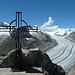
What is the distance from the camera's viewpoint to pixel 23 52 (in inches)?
1080

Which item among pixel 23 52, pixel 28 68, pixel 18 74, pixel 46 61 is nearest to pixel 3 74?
pixel 18 74

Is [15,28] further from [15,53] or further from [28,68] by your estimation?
[28,68]

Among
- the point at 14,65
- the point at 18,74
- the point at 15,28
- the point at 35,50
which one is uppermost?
the point at 15,28

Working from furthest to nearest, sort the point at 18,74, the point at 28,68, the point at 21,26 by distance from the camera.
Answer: the point at 21,26, the point at 28,68, the point at 18,74

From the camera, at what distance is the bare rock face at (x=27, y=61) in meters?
26.1

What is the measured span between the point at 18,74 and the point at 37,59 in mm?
6290

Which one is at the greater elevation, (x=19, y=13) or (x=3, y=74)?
(x=19, y=13)

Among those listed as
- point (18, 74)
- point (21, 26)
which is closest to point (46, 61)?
point (21, 26)

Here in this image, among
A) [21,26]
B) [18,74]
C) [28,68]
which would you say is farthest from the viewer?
[21,26]

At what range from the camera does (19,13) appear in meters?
26.5

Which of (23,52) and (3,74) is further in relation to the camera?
(23,52)

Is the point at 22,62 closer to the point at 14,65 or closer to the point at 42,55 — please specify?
the point at 14,65

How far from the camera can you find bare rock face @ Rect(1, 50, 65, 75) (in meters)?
26.1

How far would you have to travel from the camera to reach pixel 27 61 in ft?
87.9
